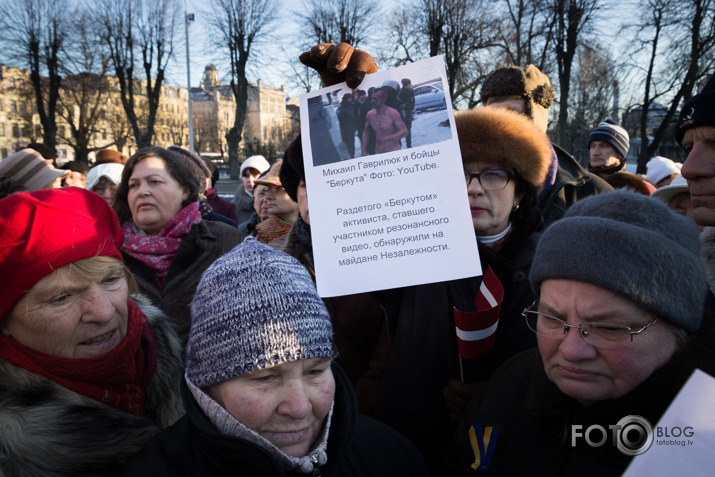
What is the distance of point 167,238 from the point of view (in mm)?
2904

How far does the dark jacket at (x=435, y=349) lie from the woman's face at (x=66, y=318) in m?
1.08

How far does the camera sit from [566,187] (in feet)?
9.98

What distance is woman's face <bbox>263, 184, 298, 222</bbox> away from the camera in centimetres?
410

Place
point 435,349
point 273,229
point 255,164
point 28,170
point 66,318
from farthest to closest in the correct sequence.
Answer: point 255,164 → point 273,229 → point 28,170 → point 435,349 → point 66,318

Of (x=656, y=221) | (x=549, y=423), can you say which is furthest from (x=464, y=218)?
(x=549, y=423)

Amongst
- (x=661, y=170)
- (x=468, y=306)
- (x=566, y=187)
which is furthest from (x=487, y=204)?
(x=661, y=170)

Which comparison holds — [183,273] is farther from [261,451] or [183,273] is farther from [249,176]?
[249,176]

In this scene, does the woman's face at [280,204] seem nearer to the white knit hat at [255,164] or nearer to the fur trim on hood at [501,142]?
the fur trim on hood at [501,142]

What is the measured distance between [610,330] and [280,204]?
3.21 metres

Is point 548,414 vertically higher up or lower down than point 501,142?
lower down

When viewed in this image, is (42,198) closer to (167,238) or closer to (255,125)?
(167,238)

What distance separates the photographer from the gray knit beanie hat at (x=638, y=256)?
1197 millimetres

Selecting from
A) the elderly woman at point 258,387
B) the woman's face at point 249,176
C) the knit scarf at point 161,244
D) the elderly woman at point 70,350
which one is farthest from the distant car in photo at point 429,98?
the woman's face at point 249,176

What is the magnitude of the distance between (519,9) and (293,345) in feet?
91.1
